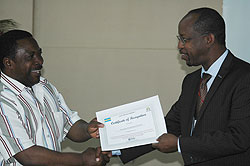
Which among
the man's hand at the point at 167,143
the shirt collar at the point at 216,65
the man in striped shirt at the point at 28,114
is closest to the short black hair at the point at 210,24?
the shirt collar at the point at 216,65

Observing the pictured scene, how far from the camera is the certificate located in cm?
235

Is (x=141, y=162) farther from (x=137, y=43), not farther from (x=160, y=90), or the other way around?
(x=137, y=43)

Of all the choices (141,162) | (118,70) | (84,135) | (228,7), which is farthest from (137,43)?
(84,135)

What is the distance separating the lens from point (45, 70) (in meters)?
4.63

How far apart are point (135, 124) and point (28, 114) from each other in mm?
772

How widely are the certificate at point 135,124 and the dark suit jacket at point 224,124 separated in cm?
22

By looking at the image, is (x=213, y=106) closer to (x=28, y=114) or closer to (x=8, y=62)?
(x=28, y=114)

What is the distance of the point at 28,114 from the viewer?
Answer: 2.32m

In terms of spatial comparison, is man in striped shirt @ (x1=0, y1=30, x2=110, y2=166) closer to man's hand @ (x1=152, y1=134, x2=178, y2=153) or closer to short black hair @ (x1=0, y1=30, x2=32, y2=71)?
short black hair @ (x1=0, y1=30, x2=32, y2=71)

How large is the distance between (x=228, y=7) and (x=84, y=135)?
2862mm

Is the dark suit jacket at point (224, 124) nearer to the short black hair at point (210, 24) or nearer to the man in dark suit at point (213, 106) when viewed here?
the man in dark suit at point (213, 106)

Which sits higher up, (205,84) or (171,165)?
(205,84)

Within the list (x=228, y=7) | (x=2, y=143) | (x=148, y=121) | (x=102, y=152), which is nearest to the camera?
(x=2, y=143)

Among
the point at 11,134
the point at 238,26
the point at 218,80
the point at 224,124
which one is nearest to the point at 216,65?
the point at 218,80
